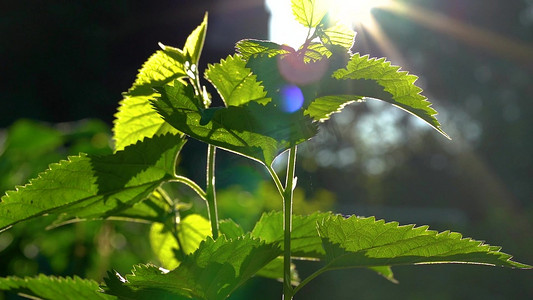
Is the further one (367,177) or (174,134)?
(367,177)

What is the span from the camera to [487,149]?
19.7 meters

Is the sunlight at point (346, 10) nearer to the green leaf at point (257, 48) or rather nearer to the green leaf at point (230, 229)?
the green leaf at point (257, 48)

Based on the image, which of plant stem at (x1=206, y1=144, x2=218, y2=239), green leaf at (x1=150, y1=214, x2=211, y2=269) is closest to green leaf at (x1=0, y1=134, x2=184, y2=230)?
plant stem at (x1=206, y1=144, x2=218, y2=239)

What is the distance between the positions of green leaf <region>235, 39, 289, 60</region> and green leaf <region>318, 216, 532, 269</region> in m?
0.20

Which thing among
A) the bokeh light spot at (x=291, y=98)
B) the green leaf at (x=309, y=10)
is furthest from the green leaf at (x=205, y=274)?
the green leaf at (x=309, y=10)

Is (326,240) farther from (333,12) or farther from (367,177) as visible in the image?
(367,177)

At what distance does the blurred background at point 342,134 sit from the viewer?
242 centimetres

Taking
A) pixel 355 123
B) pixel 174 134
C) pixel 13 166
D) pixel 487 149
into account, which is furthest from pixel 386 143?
pixel 174 134

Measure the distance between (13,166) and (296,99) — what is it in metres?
2.06

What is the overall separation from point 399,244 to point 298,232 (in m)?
0.19

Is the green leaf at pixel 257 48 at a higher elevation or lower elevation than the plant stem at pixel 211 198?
higher

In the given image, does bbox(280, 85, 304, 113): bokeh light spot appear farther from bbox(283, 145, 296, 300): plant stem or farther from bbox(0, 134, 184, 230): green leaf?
bbox(0, 134, 184, 230): green leaf

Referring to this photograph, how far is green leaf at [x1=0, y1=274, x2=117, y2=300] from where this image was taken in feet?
2.78

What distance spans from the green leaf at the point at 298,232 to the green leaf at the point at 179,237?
0.48 feet
